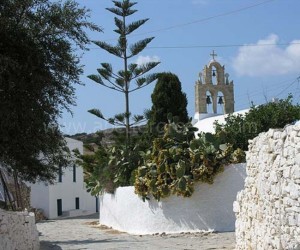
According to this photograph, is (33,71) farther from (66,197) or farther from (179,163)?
(66,197)

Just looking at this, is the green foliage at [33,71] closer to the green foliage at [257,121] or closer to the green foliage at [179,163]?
the green foliage at [179,163]

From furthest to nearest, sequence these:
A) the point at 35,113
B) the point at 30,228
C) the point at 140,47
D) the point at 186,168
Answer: the point at 140,47 < the point at 186,168 < the point at 30,228 < the point at 35,113

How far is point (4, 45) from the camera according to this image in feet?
22.4

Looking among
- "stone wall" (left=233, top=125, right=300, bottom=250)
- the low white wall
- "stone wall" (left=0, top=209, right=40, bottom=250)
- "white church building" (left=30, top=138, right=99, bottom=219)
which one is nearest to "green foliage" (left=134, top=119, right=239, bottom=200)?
the low white wall

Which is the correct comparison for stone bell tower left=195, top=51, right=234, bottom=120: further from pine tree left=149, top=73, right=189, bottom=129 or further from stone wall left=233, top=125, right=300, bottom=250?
stone wall left=233, top=125, right=300, bottom=250

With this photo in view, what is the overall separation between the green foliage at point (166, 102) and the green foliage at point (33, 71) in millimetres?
11961

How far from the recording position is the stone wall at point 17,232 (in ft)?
29.1

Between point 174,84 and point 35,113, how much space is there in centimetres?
1356

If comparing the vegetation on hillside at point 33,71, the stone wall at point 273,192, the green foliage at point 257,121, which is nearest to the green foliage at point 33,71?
the vegetation on hillside at point 33,71

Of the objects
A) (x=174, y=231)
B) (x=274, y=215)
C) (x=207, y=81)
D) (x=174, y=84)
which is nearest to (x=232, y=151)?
(x=174, y=231)

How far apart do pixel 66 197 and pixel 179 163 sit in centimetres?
1881

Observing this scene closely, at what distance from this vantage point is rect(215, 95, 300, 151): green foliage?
53.9 ft

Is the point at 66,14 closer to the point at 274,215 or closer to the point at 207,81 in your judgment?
the point at 274,215

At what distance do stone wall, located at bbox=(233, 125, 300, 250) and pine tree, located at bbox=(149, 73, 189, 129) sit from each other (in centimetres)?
1127
